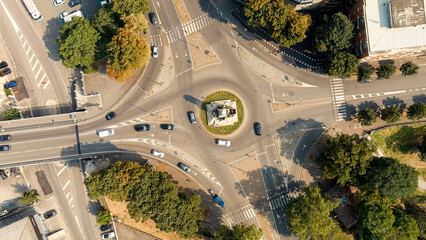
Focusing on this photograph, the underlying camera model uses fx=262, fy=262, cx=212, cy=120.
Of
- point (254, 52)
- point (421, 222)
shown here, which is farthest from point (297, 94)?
point (421, 222)

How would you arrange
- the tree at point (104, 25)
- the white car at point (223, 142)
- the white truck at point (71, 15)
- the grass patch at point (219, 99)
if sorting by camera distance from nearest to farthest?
1. the tree at point (104, 25)
2. the white truck at point (71, 15)
3. the white car at point (223, 142)
4. the grass patch at point (219, 99)

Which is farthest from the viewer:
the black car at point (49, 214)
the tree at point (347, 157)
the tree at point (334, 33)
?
the black car at point (49, 214)

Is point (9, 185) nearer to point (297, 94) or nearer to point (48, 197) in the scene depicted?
point (48, 197)

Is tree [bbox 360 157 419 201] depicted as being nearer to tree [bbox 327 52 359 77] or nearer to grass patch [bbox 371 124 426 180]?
grass patch [bbox 371 124 426 180]

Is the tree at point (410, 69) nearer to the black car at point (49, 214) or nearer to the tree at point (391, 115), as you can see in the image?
the tree at point (391, 115)

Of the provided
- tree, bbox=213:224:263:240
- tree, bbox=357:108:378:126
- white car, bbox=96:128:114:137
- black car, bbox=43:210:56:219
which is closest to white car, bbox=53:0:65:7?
white car, bbox=96:128:114:137

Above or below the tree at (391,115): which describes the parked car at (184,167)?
below

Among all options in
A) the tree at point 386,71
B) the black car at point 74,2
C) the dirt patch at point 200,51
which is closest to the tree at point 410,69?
the tree at point 386,71
